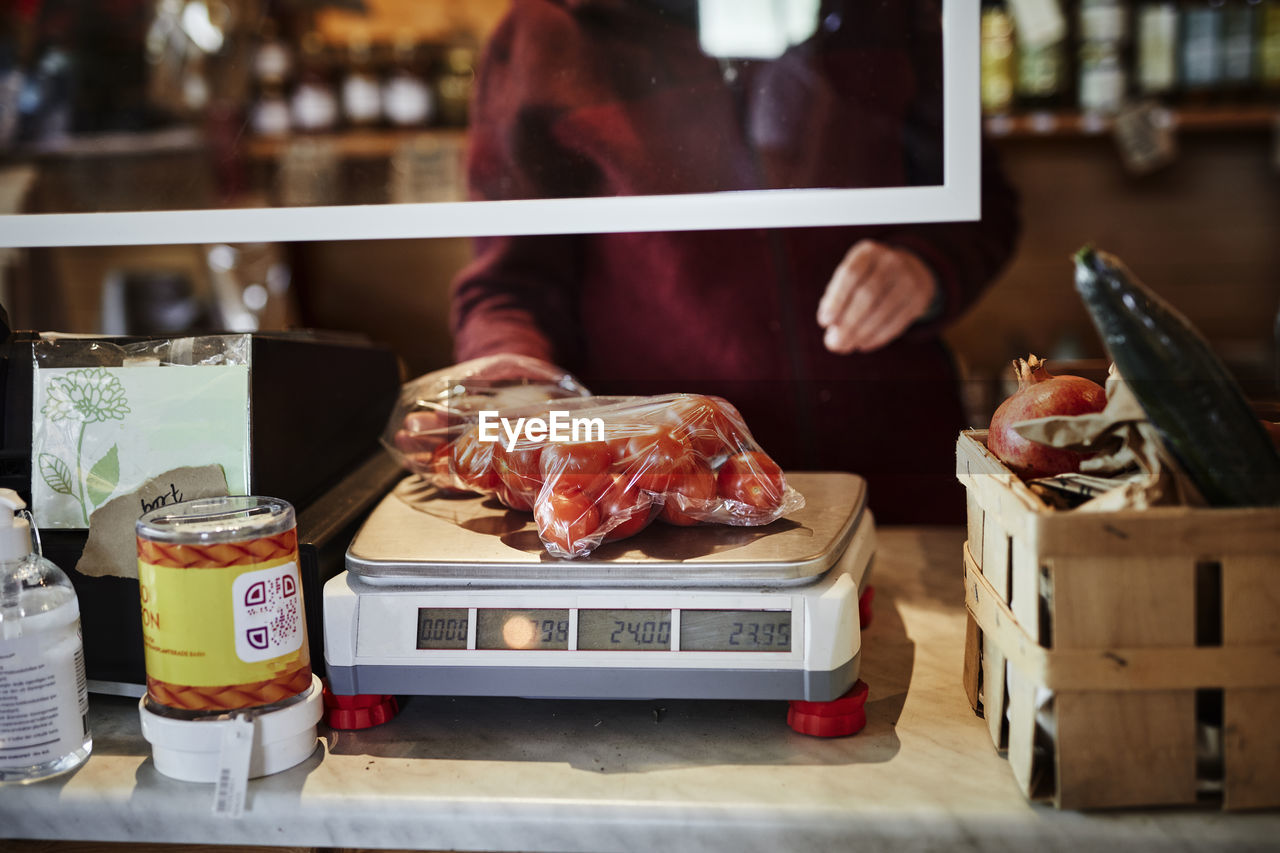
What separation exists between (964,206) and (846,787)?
43 centimetres

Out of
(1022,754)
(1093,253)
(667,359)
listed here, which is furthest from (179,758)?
(667,359)

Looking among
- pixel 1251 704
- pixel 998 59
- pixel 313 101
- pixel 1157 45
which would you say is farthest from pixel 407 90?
pixel 1251 704

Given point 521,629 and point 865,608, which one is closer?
point 521,629

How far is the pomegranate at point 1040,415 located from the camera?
2.27ft

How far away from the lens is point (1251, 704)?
1.90 ft

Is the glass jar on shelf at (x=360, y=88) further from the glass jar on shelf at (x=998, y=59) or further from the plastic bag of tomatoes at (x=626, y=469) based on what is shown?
the plastic bag of tomatoes at (x=626, y=469)

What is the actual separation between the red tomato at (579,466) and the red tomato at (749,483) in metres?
0.09

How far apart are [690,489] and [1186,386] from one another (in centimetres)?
33

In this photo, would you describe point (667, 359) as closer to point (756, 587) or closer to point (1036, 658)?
point (756, 587)

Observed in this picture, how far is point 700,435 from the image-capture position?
2.49 ft

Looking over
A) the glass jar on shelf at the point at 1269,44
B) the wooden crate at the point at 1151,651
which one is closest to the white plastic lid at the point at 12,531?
the wooden crate at the point at 1151,651

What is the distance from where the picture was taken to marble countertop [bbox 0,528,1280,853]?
61 cm

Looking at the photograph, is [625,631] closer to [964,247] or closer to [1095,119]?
[964,247]

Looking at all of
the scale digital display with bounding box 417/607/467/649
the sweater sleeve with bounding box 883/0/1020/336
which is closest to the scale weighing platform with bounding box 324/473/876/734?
the scale digital display with bounding box 417/607/467/649
